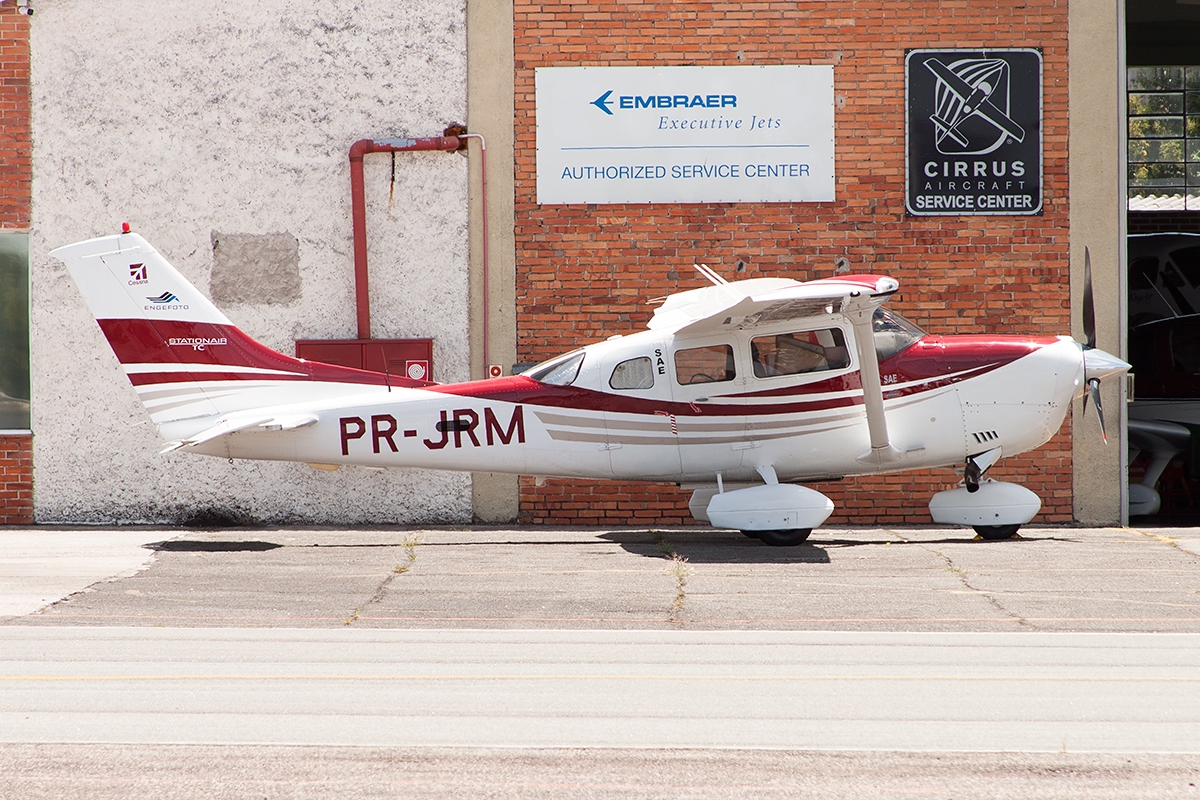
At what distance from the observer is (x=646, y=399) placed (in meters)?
9.52

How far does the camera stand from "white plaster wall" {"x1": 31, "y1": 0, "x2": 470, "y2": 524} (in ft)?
37.2

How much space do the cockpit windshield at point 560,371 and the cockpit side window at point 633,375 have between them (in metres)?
0.34

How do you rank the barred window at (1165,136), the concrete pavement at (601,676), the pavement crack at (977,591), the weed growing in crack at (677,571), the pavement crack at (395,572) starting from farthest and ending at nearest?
the barred window at (1165,136), the weed growing in crack at (677,571), the pavement crack at (395,572), the pavement crack at (977,591), the concrete pavement at (601,676)

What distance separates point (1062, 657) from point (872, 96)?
23.7ft

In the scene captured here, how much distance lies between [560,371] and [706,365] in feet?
4.28

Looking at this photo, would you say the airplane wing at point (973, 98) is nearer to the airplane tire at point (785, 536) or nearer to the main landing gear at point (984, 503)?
the main landing gear at point (984, 503)

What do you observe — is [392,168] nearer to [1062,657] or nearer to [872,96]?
[872,96]

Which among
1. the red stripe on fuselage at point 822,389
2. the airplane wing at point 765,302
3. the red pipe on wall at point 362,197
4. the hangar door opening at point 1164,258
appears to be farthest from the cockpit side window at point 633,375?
the hangar door opening at point 1164,258

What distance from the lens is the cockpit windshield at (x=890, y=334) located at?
9.51 meters

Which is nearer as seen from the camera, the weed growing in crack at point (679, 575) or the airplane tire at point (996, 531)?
the weed growing in crack at point (679, 575)

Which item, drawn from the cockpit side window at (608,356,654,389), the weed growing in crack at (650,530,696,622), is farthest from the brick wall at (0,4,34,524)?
the weed growing in crack at (650,530,696,622)

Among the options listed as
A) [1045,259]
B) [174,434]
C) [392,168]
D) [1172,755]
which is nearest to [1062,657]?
[1172,755]

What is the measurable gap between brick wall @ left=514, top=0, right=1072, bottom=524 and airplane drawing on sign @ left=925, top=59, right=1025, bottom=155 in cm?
26

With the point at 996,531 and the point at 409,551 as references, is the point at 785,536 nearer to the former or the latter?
the point at 996,531
